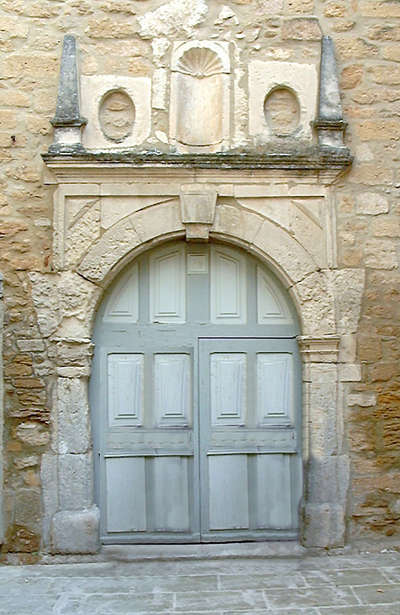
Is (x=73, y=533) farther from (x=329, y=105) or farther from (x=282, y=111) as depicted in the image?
(x=329, y=105)

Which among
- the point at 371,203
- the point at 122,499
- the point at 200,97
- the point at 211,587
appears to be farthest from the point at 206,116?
the point at 211,587

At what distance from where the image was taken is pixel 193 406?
4.61 meters

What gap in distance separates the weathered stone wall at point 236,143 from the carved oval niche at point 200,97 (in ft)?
0.42

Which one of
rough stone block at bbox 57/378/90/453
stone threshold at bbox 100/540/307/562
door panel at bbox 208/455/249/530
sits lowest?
stone threshold at bbox 100/540/307/562

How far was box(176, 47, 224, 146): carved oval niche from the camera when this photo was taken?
15.1 feet

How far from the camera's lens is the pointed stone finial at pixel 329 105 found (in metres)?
4.53

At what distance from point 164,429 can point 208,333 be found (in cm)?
73

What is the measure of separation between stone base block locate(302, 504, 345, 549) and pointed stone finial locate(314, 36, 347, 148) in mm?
2437

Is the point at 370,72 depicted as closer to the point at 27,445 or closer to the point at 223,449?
the point at 223,449

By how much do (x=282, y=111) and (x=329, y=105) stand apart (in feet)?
1.06

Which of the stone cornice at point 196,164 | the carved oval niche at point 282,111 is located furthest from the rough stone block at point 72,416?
the carved oval niche at point 282,111

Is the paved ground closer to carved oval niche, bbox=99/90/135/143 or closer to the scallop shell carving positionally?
carved oval niche, bbox=99/90/135/143

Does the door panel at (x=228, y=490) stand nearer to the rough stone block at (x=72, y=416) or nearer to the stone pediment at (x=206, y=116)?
the rough stone block at (x=72, y=416)

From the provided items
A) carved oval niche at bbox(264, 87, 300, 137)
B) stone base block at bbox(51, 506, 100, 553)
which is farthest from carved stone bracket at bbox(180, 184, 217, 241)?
stone base block at bbox(51, 506, 100, 553)
